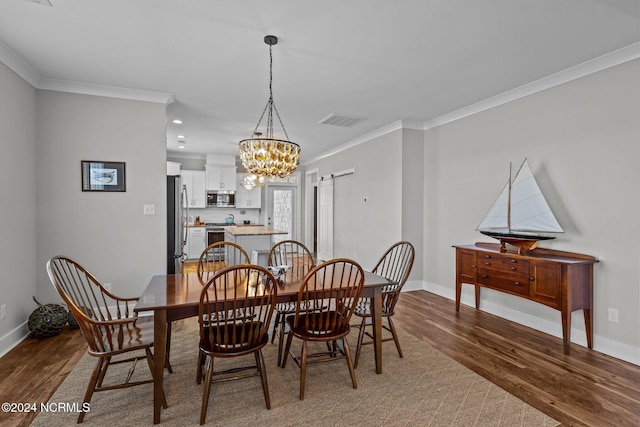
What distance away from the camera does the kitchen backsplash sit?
8195 mm

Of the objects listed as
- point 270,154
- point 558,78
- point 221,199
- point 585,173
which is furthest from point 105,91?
point 585,173

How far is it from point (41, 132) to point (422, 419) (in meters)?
4.43

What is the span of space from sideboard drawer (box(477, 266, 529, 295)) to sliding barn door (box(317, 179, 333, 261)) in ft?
13.3

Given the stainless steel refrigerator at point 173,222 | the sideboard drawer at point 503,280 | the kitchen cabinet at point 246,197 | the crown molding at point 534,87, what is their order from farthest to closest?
1. the kitchen cabinet at point 246,197
2. the stainless steel refrigerator at point 173,222
3. the sideboard drawer at point 503,280
4. the crown molding at point 534,87

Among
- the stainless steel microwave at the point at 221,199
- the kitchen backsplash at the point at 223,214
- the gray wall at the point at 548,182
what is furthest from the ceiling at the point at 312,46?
the kitchen backsplash at the point at 223,214

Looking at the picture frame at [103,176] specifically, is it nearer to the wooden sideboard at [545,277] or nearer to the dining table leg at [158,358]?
the dining table leg at [158,358]

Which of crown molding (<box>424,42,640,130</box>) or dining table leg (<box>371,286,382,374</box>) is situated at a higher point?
crown molding (<box>424,42,640,130</box>)

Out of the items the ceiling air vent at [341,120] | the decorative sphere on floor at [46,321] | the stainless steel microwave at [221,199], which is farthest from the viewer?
the stainless steel microwave at [221,199]

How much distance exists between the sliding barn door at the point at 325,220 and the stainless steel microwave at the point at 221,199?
2.22 m

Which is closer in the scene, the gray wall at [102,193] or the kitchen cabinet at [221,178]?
the gray wall at [102,193]

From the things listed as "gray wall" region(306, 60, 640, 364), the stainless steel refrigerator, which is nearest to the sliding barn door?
"gray wall" region(306, 60, 640, 364)

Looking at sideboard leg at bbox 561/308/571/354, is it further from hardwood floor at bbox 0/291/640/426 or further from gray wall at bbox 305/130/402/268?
gray wall at bbox 305/130/402/268

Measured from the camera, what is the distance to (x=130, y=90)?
3.72 m

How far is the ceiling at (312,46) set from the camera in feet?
7.41
